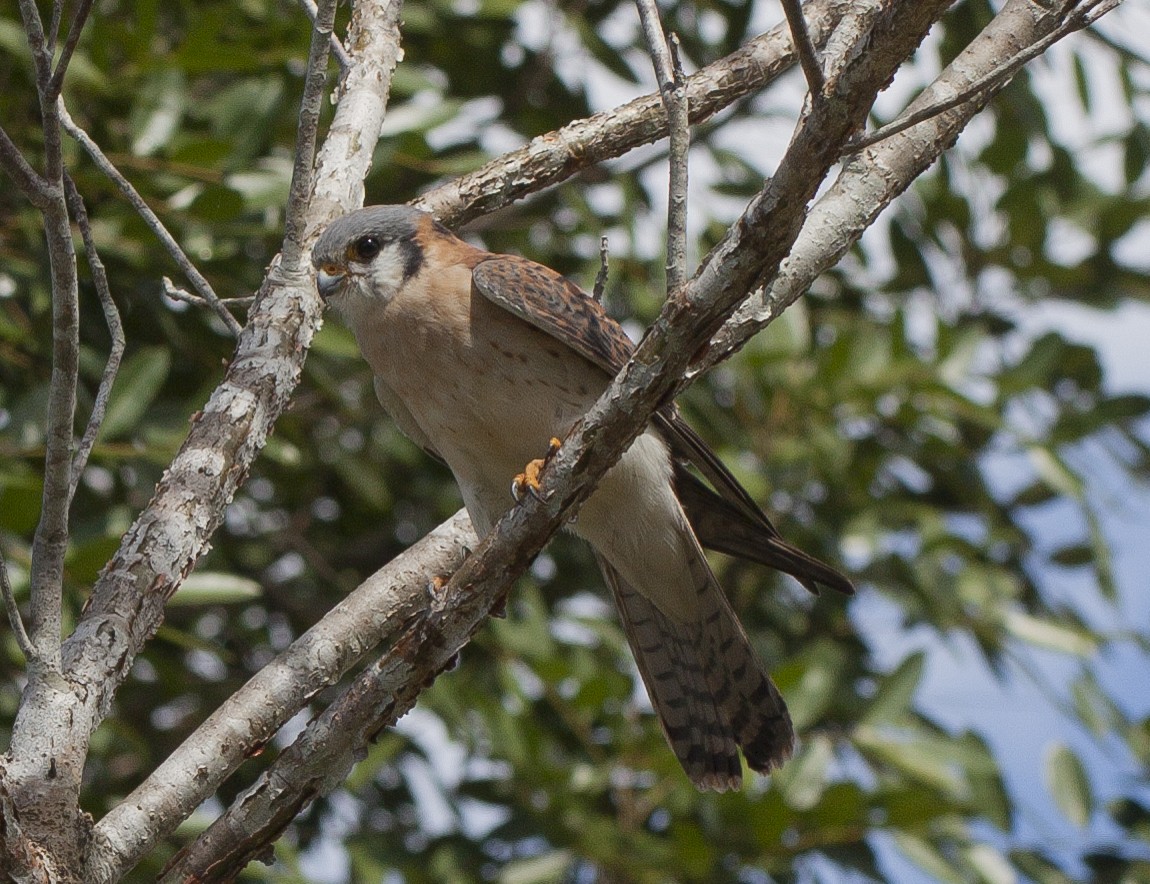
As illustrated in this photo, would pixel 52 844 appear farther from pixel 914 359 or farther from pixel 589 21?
pixel 589 21

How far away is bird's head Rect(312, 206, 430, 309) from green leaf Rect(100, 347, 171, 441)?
389 mm

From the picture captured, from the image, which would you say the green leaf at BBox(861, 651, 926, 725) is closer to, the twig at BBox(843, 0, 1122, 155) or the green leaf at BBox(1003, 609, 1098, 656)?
the green leaf at BBox(1003, 609, 1098, 656)

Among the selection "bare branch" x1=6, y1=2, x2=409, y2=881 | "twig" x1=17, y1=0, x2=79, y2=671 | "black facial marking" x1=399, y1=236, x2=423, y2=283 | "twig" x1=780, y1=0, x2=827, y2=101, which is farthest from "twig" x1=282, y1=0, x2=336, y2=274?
"twig" x1=780, y1=0, x2=827, y2=101

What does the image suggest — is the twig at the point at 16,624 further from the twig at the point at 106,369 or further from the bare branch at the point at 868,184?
the bare branch at the point at 868,184

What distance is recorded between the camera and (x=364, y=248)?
2820 millimetres

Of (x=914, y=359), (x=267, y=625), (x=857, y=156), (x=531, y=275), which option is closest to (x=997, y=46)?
(x=857, y=156)

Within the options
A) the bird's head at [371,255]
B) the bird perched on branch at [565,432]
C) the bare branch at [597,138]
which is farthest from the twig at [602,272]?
the bird's head at [371,255]

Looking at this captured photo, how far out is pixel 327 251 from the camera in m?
2.67

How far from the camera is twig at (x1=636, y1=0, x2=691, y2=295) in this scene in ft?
5.93

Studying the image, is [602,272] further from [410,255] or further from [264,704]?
[264,704]

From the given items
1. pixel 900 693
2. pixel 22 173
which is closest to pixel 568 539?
pixel 900 693

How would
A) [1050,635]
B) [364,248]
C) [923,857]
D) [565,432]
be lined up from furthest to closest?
[1050,635] < [923,857] < [364,248] < [565,432]

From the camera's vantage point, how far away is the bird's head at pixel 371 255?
270 cm

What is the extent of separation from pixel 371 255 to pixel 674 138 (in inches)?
44.5
